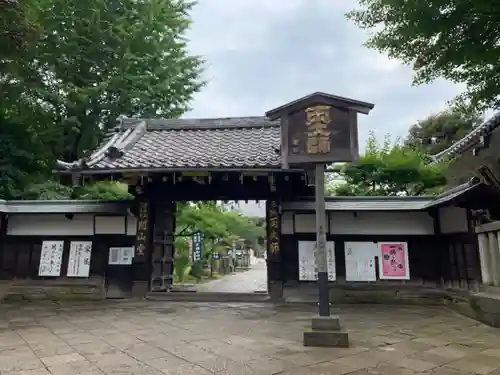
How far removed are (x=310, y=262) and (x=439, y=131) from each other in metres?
14.5

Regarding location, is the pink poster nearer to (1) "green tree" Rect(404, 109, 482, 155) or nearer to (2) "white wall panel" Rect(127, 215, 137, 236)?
(2) "white wall panel" Rect(127, 215, 137, 236)

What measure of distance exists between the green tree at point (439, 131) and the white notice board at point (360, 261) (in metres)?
10.9

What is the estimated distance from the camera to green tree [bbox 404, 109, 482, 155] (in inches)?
742

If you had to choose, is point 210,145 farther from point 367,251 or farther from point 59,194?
point 59,194

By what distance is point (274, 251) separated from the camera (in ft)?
30.9

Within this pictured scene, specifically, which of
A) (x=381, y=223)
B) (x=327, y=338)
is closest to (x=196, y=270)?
(x=381, y=223)

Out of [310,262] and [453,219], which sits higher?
[453,219]

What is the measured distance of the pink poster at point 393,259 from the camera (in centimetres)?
932

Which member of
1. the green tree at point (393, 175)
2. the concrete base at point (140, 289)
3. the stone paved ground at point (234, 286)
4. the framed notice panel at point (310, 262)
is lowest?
the stone paved ground at point (234, 286)

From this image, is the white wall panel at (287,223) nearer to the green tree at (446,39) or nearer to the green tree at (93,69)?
the green tree at (446,39)

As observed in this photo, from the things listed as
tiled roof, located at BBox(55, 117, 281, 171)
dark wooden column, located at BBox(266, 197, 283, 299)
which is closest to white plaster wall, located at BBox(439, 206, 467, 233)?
dark wooden column, located at BBox(266, 197, 283, 299)

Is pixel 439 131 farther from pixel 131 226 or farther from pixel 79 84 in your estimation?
pixel 79 84

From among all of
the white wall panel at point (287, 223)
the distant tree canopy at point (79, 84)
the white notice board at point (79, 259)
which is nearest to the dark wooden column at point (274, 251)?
the white wall panel at point (287, 223)

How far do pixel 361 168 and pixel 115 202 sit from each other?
26.4 ft
